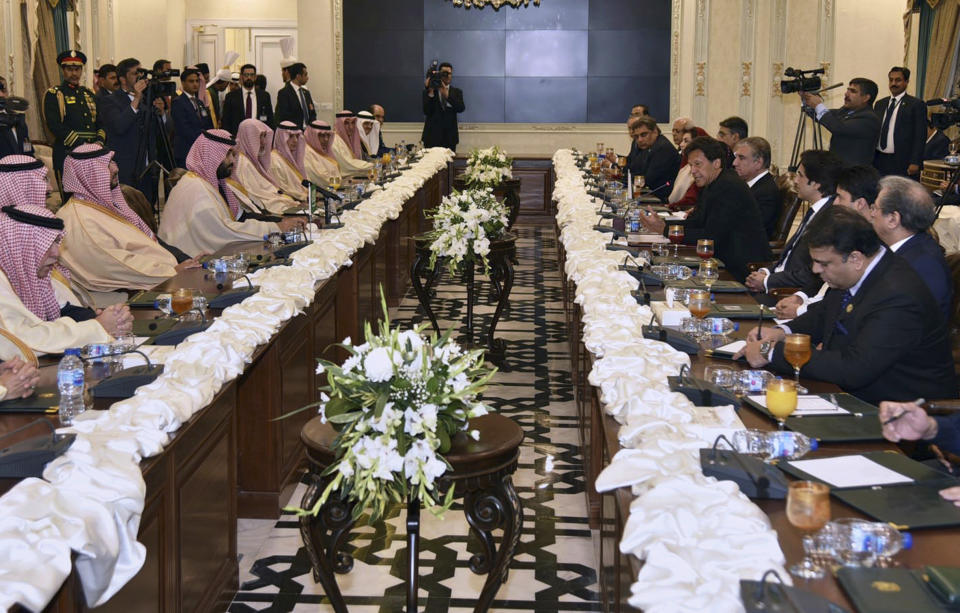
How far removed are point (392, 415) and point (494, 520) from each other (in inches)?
21.7

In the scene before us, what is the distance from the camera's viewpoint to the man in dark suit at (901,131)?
9.37 m

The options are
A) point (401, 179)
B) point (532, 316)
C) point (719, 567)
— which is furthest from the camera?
point (401, 179)

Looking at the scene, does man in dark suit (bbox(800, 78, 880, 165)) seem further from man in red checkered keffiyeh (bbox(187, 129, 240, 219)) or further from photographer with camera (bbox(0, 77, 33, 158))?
photographer with camera (bbox(0, 77, 33, 158))

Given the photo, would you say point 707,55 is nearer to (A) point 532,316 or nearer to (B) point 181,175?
(A) point 532,316

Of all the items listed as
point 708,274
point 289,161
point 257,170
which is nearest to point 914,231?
point 708,274

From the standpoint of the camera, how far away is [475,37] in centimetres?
1606

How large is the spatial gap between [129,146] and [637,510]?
9.10 metres

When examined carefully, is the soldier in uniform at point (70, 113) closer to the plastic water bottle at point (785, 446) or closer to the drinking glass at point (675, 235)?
the drinking glass at point (675, 235)

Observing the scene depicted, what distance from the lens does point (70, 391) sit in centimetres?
268

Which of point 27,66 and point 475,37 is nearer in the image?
point 27,66

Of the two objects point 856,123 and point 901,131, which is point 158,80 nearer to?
point 856,123

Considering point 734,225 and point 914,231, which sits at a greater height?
point 914,231

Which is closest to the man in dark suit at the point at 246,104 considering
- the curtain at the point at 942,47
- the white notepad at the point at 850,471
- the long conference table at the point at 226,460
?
the long conference table at the point at 226,460

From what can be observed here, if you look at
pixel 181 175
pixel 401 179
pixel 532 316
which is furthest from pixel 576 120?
pixel 181 175
